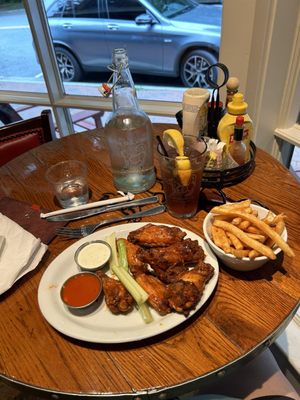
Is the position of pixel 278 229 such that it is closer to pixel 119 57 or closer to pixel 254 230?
pixel 254 230

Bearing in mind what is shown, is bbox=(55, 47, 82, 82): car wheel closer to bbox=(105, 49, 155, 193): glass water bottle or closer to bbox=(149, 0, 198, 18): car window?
bbox=(149, 0, 198, 18): car window

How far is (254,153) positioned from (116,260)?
0.65 metres

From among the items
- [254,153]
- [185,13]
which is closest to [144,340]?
[254,153]

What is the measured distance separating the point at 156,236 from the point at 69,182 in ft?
1.38

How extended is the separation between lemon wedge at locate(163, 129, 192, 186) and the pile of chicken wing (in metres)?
0.15

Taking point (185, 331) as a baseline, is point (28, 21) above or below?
above

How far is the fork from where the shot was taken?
92 centimetres

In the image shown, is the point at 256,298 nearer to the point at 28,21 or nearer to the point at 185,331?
the point at 185,331

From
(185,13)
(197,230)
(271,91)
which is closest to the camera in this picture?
(197,230)

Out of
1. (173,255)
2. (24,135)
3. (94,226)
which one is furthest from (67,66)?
(173,255)

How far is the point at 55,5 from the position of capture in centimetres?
213

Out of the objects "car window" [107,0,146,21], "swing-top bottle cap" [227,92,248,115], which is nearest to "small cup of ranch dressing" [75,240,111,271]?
"swing-top bottle cap" [227,92,248,115]

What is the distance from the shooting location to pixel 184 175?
0.88m

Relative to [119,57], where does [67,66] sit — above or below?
below
